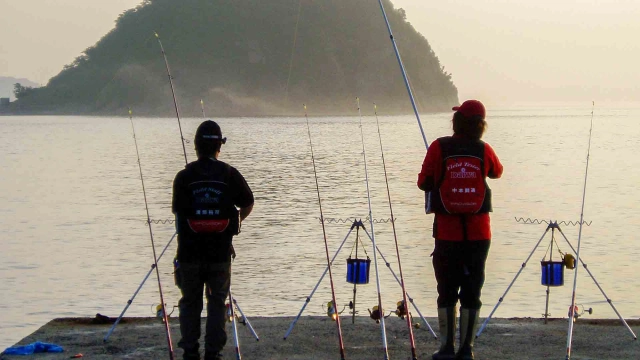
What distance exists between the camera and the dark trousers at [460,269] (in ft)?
22.7

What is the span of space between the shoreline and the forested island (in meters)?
117

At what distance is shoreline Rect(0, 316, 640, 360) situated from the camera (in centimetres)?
790

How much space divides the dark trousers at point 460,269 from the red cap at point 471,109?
2.63 ft

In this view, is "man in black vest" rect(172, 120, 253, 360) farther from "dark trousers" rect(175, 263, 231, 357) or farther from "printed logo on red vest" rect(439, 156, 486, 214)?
"printed logo on red vest" rect(439, 156, 486, 214)

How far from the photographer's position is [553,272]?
366 inches

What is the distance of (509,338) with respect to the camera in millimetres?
8516

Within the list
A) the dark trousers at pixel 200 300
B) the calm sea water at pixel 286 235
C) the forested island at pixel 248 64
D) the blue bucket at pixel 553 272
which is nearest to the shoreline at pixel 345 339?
the blue bucket at pixel 553 272

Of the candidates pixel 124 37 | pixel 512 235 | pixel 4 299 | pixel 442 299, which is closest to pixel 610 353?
pixel 442 299

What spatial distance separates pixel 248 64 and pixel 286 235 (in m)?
133

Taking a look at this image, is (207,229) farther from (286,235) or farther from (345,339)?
(286,235)

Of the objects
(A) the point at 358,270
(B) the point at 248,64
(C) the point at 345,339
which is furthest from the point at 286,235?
(B) the point at 248,64

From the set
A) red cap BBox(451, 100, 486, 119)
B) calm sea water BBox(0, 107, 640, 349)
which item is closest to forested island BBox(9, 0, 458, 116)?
calm sea water BBox(0, 107, 640, 349)

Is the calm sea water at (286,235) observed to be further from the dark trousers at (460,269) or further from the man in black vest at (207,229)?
the dark trousers at (460,269)

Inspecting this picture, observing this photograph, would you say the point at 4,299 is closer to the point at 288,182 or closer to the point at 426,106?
the point at 288,182
